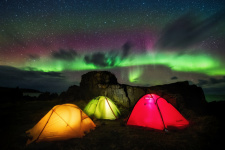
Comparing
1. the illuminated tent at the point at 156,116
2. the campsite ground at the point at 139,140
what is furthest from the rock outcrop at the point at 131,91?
the campsite ground at the point at 139,140

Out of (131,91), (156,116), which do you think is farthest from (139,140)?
(131,91)

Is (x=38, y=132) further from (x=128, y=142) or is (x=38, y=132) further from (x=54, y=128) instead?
(x=128, y=142)

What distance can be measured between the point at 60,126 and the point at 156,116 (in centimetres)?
517

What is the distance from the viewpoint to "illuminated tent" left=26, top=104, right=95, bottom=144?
559 cm

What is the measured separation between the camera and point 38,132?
5.66 meters

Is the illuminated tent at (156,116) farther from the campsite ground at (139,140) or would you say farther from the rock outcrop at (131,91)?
the rock outcrop at (131,91)

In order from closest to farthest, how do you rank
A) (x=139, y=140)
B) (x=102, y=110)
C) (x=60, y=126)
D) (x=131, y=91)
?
1. (x=139, y=140)
2. (x=60, y=126)
3. (x=102, y=110)
4. (x=131, y=91)

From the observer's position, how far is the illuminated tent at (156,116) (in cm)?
663

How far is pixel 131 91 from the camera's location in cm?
1417

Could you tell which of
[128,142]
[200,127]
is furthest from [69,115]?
[200,127]

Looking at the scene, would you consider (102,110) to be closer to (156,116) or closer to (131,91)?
(156,116)

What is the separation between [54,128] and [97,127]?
2.63 meters

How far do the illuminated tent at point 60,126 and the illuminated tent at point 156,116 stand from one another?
311 cm

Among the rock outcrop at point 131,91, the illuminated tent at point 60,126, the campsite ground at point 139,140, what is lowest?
the campsite ground at point 139,140
